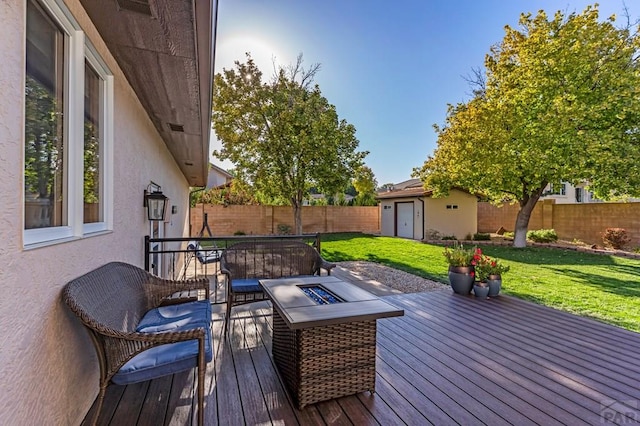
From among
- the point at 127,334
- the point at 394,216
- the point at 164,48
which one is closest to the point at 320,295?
the point at 127,334

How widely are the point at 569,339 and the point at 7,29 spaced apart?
4902 millimetres

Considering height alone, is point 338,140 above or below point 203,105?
above

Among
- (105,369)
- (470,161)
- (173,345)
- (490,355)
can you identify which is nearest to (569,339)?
(490,355)

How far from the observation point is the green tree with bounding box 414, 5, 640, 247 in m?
8.70

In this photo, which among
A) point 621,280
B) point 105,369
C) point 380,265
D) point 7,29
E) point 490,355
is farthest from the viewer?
point 380,265

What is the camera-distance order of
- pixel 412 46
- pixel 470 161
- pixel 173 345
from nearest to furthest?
pixel 173 345
pixel 412 46
pixel 470 161

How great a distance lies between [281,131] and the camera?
11734 mm

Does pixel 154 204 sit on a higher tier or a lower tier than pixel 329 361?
higher

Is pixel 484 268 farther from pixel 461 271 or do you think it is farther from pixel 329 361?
pixel 329 361

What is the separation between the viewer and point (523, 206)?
11.2 meters

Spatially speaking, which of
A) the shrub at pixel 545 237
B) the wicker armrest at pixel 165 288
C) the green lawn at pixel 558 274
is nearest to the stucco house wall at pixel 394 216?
the green lawn at pixel 558 274

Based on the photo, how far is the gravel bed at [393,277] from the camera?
540 cm

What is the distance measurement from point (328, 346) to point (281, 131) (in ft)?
34.8

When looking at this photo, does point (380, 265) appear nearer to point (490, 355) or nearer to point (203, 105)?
point (490, 355)
